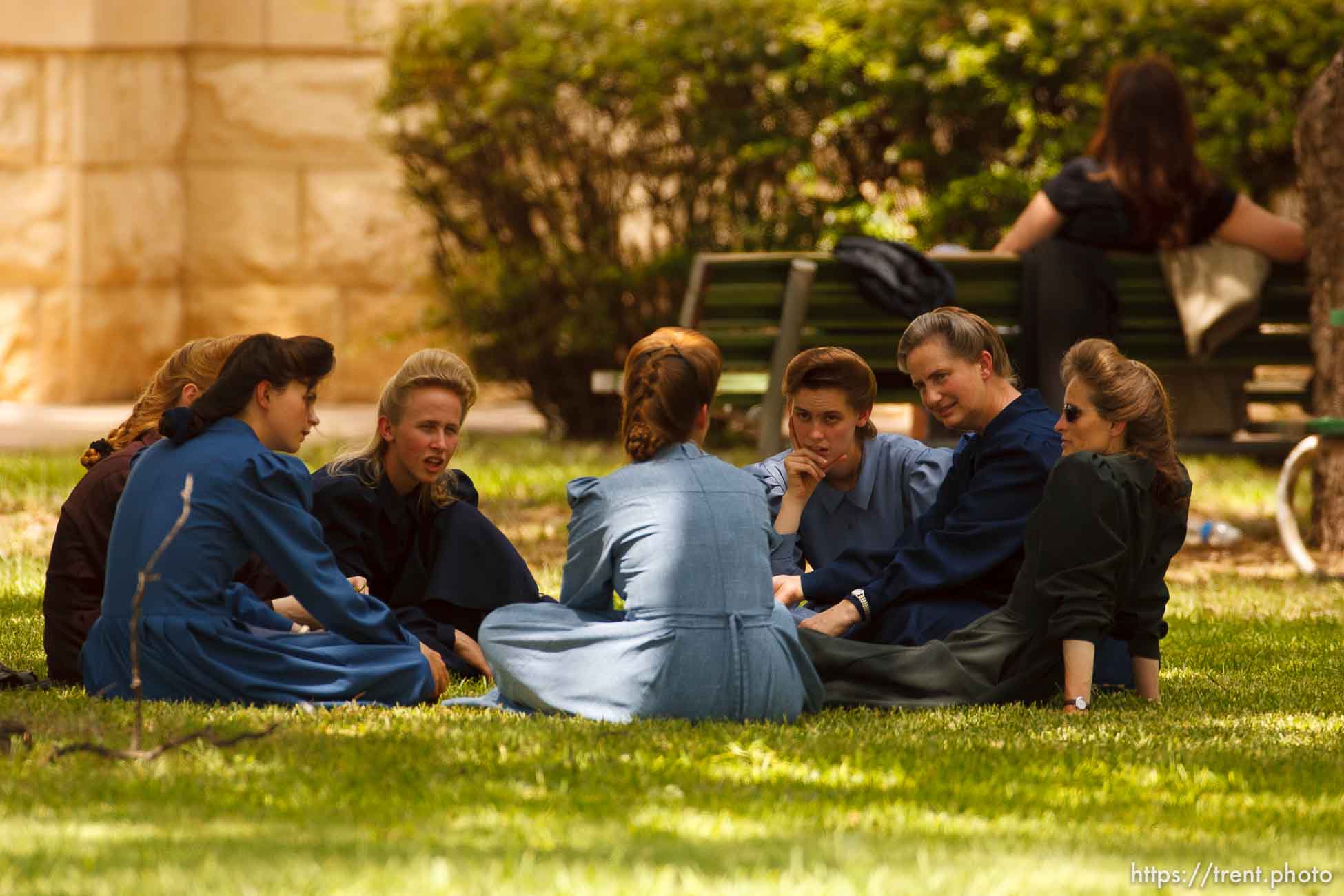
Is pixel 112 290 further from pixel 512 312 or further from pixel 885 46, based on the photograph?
pixel 885 46

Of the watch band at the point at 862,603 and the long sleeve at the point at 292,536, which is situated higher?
the long sleeve at the point at 292,536

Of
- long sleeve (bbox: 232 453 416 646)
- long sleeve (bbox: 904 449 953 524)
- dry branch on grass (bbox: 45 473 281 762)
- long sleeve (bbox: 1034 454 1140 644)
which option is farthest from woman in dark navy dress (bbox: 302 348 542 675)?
long sleeve (bbox: 1034 454 1140 644)

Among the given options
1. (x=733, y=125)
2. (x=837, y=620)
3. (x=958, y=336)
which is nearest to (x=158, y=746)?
(x=837, y=620)

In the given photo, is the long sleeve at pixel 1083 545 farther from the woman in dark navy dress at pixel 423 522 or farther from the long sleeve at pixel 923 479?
the woman in dark navy dress at pixel 423 522

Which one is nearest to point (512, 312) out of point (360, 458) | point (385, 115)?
point (385, 115)

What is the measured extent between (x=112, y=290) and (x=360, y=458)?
836 centimetres

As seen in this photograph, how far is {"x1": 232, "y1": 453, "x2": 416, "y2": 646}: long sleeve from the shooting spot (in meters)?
4.79

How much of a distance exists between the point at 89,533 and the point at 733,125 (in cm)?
598

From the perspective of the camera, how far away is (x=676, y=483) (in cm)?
475

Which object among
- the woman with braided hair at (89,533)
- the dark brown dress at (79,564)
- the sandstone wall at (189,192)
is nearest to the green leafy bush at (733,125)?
the sandstone wall at (189,192)

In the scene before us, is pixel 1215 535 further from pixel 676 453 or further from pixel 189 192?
pixel 189 192

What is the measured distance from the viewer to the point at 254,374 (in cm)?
494

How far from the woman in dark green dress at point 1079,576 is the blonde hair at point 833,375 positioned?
0.59 m

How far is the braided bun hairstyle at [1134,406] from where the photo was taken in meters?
5.03
